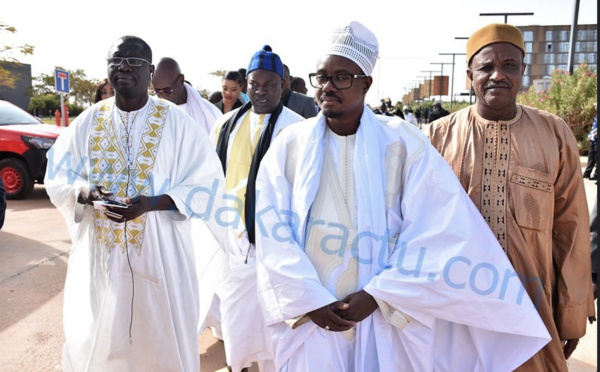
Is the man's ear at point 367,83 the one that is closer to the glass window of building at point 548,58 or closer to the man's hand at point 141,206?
the man's hand at point 141,206

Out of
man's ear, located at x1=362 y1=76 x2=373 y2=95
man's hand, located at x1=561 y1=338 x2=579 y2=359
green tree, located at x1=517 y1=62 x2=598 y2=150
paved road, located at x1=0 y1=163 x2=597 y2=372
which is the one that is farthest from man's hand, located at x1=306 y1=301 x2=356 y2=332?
green tree, located at x1=517 y1=62 x2=598 y2=150

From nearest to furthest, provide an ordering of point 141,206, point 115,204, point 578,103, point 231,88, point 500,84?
point 500,84
point 115,204
point 141,206
point 231,88
point 578,103

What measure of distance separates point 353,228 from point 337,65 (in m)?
0.73

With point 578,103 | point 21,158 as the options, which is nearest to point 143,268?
point 21,158

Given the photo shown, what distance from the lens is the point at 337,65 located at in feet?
7.88

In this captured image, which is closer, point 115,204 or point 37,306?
point 115,204

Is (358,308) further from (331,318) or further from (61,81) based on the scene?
(61,81)

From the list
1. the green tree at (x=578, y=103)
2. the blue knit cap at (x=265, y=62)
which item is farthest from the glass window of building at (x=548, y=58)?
the blue knit cap at (x=265, y=62)

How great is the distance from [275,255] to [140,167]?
1.24 metres

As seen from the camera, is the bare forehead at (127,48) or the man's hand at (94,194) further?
the bare forehead at (127,48)

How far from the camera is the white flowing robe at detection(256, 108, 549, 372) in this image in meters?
2.22

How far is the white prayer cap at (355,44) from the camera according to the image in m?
2.40

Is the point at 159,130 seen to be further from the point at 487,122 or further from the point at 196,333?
the point at 487,122

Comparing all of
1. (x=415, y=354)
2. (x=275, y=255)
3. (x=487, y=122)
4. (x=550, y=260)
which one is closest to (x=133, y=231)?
(x=275, y=255)
